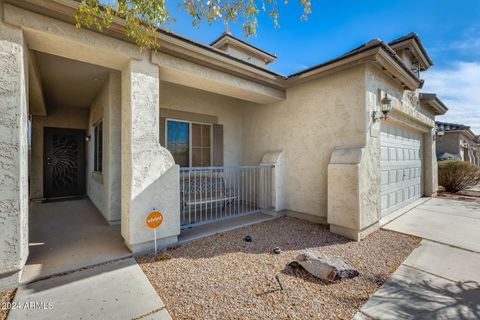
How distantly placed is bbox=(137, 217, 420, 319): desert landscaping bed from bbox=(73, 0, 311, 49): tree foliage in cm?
356

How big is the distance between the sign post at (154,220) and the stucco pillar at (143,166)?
0.12 metres

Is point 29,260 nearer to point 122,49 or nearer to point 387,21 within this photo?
point 122,49

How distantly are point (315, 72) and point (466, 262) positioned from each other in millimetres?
4848

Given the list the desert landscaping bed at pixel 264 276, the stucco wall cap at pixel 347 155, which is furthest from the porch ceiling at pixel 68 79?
the stucco wall cap at pixel 347 155

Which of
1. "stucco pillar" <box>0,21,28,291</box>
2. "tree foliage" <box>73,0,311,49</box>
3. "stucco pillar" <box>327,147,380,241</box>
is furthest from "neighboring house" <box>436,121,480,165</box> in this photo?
"stucco pillar" <box>0,21,28,291</box>

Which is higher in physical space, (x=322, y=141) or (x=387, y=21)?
(x=387, y=21)

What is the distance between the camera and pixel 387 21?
586 centimetres

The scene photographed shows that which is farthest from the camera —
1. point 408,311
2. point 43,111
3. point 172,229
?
point 43,111

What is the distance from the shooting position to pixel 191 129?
691cm

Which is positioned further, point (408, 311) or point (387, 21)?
point (387, 21)

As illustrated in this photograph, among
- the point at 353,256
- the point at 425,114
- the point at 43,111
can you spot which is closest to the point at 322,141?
the point at 353,256

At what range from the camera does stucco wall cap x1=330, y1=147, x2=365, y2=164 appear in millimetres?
4652

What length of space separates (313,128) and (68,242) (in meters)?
6.27

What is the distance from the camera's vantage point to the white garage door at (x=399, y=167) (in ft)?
19.7
